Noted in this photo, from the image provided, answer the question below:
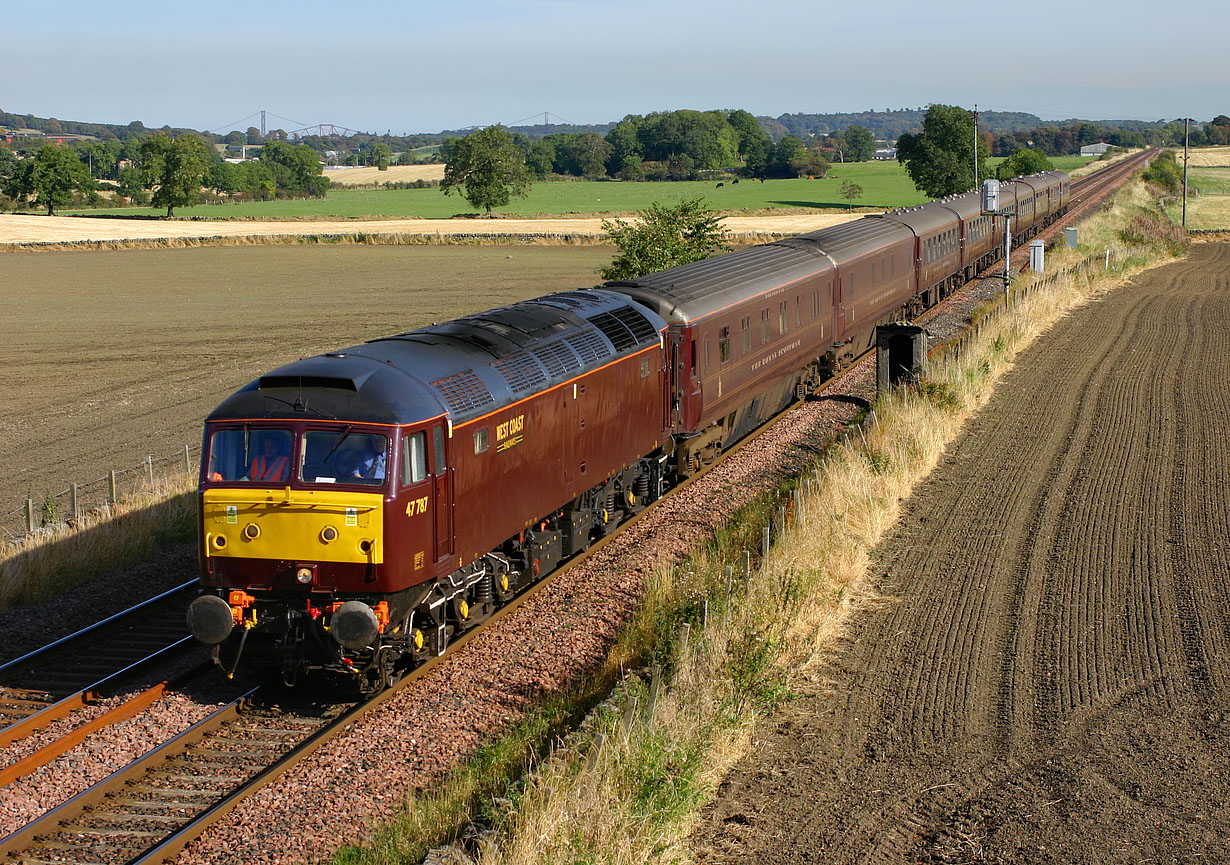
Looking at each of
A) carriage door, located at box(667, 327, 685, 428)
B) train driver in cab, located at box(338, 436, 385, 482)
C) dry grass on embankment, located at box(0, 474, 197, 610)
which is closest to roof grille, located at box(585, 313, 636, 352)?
carriage door, located at box(667, 327, 685, 428)

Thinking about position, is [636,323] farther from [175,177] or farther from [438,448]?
[175,177]

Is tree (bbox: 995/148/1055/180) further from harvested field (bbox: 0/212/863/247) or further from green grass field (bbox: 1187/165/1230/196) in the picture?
green grass field (bbox: 1187/165/1230/196)

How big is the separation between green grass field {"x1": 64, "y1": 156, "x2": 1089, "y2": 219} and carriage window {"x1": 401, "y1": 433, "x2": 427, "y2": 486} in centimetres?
10835

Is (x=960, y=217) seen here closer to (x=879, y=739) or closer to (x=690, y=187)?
(x=879, y=739)

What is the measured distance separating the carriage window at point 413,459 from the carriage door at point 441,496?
0.42 feet

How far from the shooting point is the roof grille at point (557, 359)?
1440cm

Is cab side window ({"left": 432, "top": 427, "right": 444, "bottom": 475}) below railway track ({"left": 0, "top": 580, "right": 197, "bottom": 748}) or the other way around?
the other way around

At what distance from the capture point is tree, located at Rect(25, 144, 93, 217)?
12862 centimetres

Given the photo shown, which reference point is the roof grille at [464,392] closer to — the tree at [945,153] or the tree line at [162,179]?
the tree at [945,153]

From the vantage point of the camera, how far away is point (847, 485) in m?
17.2

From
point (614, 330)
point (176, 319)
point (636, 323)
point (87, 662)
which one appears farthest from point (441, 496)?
point (176, 319)

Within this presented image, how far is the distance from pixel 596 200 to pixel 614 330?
12837cm

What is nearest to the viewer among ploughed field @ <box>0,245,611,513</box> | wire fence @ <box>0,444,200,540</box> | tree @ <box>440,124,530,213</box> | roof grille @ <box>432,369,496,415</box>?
roof grille @ <box>432,369,496,415</box>

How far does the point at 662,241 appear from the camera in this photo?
3347 centimetres
